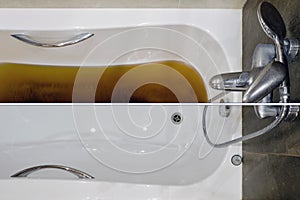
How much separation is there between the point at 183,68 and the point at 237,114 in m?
0.27

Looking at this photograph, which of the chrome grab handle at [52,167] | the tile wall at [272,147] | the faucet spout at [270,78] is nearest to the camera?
the faucet spout at [270,78]

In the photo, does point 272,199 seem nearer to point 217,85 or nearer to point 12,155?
point 217,85

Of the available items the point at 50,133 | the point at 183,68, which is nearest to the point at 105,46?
the point at 183,68

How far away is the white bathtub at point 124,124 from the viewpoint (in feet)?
4.19

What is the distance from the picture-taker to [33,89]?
1427mm

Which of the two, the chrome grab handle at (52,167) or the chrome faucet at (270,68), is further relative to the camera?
the chrome grab handle at (52,167)

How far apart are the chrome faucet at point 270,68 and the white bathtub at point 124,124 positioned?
28cm

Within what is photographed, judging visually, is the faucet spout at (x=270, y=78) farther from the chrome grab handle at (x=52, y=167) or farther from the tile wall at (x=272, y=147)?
the chrome grab handle at (x=52, y=167)

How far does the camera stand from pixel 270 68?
786 mm

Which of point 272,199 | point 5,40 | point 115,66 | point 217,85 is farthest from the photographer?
point 115,66

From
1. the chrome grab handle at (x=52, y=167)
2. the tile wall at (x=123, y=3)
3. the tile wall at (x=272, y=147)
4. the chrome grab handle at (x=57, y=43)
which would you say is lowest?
the chrome grab handle at (x=52, y=167)

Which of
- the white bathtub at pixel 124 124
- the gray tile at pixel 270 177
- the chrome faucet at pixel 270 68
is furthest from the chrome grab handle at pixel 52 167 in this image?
the chrome faucet at pixel 270 68

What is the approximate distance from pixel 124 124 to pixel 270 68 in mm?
810

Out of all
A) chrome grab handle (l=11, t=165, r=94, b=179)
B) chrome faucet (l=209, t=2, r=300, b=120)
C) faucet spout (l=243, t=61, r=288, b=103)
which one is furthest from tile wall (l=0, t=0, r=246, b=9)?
chrome grab handle (l=11, t=165, r=94, b=179)
